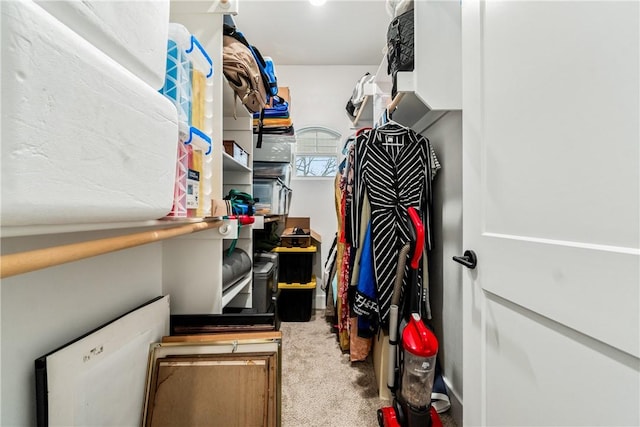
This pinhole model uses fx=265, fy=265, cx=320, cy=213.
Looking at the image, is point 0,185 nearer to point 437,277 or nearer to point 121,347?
point 121,347

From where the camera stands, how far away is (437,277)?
1.56 m

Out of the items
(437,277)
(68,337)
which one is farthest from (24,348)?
(437,277)

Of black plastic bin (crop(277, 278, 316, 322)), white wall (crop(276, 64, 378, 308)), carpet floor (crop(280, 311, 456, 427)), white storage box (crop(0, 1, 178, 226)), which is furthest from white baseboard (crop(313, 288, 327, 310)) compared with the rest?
white storage box (crop(0, 1, 178, 226))

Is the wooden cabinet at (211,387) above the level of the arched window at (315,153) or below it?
below

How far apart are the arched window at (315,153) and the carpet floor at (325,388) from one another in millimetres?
1753

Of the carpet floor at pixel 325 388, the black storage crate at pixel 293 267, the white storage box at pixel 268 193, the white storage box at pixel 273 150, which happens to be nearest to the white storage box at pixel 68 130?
the carpet floor at pixel 325 388

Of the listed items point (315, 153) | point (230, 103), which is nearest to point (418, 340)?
point (230, 103)

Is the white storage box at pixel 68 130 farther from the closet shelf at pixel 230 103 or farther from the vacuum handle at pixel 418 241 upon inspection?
the vacuum handle at pixel 418 241

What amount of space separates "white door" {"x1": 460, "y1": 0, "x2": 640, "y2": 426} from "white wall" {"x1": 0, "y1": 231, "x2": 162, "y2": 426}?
1.14m

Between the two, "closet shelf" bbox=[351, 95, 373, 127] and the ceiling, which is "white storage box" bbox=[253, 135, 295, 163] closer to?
"closet shelf" bbox=[351, 95, 373, 127]

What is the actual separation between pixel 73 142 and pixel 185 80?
50 cm

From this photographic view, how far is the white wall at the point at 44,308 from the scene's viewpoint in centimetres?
54

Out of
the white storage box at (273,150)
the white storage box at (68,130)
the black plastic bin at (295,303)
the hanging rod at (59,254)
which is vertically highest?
the white storage box at (273,150)

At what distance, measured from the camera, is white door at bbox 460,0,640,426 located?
1.56ft
